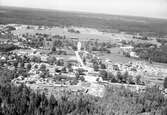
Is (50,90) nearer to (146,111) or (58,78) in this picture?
(58,78)

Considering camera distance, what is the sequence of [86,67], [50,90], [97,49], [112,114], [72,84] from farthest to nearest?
[97,49], [86,67], [72,84], [50,90], [112,114]

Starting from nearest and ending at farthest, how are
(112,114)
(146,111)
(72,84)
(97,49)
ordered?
1. (112,114)
2. (146,111)
3. (72,84)
4. (97,49)

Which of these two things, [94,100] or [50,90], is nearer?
[94,100]

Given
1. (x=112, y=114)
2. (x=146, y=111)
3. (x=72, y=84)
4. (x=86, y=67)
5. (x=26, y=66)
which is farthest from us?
(x=86, y=67)

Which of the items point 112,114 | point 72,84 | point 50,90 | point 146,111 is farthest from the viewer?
point 72,84

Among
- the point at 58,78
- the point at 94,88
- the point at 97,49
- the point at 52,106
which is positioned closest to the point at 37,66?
the point at 58,78

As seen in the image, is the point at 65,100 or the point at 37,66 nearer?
the point at 65,100

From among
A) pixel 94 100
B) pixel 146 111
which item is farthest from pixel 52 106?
pixel 146 111

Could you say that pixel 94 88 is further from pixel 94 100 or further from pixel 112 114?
pixel 112 114

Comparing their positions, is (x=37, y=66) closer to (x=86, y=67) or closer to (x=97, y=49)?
(x=86, y=67)
